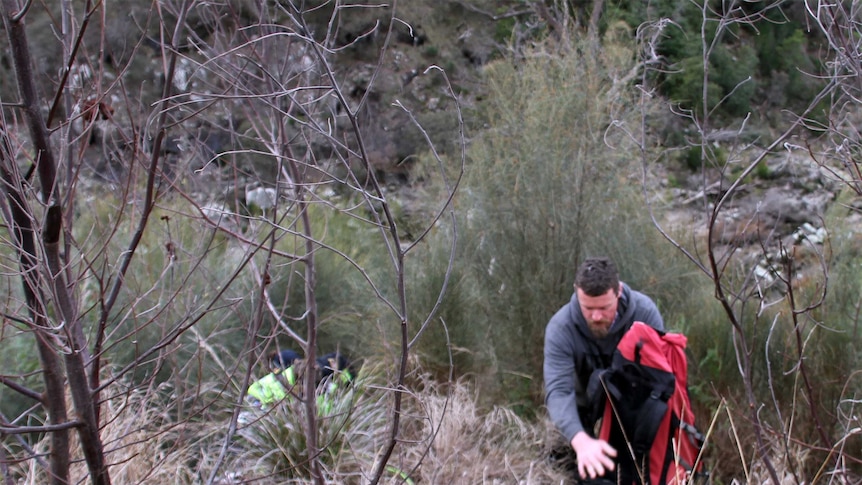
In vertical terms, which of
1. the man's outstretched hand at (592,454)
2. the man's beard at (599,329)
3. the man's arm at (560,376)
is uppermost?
the man's beard at (599,329)

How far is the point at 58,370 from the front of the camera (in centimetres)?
156

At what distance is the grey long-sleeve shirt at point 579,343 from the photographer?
11.6 ft

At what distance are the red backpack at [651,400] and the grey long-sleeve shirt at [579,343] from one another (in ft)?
0.78

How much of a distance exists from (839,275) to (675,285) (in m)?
0.98

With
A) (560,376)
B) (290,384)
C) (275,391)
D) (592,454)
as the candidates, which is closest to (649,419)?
(592,454)

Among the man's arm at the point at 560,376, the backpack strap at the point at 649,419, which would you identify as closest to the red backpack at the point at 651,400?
the backpack strap at the point at 649,419

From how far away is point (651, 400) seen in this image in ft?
10.3

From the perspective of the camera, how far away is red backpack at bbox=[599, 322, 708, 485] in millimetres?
3158

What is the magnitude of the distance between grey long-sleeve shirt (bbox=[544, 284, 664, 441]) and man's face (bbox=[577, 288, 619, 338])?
5cm

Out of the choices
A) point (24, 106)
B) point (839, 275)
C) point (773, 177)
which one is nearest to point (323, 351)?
point (839, 275)

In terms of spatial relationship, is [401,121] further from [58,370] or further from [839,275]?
[58,370]

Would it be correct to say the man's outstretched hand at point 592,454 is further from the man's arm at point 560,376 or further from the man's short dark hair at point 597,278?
the man's short dark hair at point 597,278

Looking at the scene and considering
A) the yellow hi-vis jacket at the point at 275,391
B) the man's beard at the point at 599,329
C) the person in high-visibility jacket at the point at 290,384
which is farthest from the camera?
the man's beard at the point at 599,329

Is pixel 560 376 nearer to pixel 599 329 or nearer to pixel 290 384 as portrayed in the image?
pixel 599 329
